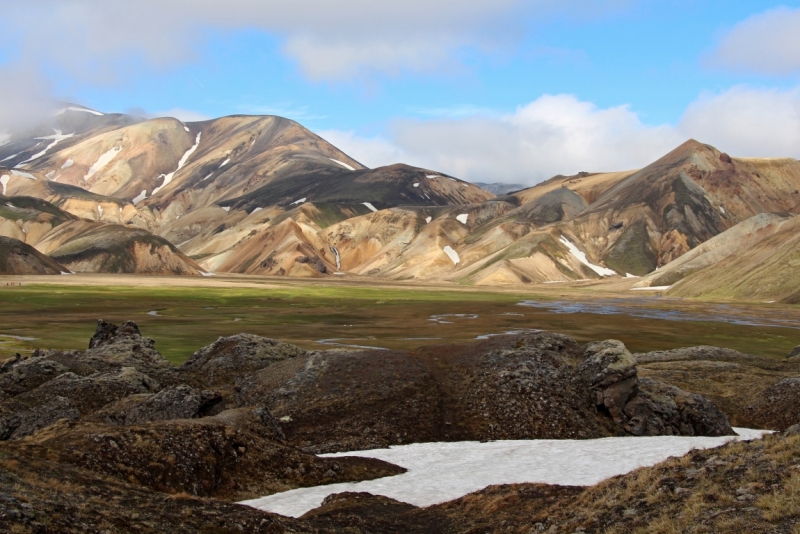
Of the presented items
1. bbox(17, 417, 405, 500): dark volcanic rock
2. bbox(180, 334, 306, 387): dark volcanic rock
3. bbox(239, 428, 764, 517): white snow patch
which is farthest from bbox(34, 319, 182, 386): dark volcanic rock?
bbox(17, 417, 405, 500): dark volcanic rock

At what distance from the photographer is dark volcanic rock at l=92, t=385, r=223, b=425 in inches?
1208

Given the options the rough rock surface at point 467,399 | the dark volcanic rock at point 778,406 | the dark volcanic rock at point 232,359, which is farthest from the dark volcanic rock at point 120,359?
the dark volcanic rock at point 778,406

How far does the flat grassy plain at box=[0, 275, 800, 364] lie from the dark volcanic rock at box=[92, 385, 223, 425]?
25.8m

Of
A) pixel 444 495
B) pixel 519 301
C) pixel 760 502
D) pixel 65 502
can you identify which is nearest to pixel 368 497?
pixel 444 495

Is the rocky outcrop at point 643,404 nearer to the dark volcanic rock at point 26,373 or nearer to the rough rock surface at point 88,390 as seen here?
the rough rock surface at point 88,390

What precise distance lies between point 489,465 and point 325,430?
28.8ft

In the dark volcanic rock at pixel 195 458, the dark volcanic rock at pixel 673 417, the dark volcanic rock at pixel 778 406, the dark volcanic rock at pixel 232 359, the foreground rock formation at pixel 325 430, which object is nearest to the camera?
the foreground rock formation at pixel 325 430

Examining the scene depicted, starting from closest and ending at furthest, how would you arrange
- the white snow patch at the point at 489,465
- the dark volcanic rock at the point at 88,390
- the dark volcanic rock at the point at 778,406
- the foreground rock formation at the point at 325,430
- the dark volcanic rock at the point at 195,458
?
the foreground rock formation at the point at 325,430 → the dark volcanic rock at the point at 195,458 → the white snow patch at the point at 489,465 → the dark volcanic rock at the point at 88,390 → the dark volcanic rock at the point at 778,406

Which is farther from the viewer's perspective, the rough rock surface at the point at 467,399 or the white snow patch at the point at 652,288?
the white snow patch at the point at 652,288

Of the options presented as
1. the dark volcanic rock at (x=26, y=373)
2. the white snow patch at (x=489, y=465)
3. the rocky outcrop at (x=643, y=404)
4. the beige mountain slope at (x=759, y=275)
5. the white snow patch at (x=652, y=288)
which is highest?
the beige mountain slope at (x=759, y=275)

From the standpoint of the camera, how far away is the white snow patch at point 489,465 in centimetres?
2350

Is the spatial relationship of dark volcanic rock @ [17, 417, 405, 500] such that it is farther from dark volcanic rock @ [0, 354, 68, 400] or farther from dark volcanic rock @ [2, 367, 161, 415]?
dark volcanic rock @ [0, 354, 68, 400]

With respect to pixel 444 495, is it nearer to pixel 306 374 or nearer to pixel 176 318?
pixel 306 374

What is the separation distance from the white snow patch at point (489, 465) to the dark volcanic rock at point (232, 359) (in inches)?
538
